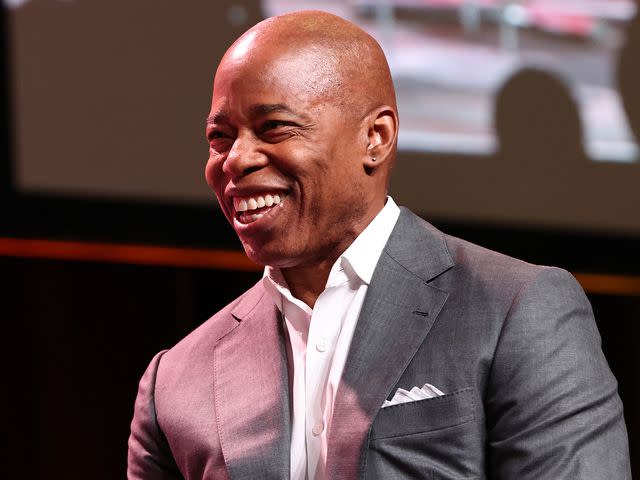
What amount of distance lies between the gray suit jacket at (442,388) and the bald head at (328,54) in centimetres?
22

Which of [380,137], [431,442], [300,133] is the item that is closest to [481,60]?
[380,137]

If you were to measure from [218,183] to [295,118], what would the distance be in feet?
0.52

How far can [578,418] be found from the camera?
144cm

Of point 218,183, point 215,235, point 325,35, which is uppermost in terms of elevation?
point 325,35

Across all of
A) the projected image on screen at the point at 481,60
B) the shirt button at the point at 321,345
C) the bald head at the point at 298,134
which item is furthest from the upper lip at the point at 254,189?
the projected image on screen at the point at 481,60

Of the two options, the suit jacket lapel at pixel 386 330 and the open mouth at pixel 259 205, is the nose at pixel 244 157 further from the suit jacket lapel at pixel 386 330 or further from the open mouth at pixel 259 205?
the suit jacket lapel at pixel 386 330

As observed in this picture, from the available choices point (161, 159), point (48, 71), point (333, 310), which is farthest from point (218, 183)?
point (48, 71)

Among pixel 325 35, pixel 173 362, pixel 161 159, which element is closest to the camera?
pixel 325 35

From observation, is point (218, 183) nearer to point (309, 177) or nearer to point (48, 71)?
point (309, 177)

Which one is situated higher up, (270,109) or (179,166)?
(270,109)

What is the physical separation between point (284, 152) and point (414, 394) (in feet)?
1.19

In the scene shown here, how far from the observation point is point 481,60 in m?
3.20

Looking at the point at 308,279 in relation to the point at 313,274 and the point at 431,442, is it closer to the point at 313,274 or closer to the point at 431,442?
the point at 313,274

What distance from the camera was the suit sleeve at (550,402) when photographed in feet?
4.70
